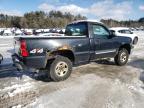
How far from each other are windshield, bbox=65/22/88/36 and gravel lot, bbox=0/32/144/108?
1398 mm

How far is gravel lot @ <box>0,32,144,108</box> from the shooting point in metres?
4.83

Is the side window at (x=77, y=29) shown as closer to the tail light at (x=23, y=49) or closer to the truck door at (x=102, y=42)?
the truck door at (x=102, y=42)

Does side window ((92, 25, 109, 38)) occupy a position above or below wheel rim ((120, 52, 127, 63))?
above

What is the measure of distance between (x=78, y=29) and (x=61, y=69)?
179 centimetres

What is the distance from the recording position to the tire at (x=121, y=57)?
8789 millimetres

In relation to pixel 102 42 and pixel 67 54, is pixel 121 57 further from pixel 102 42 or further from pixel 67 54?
pixel 67 54

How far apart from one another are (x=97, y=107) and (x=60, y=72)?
2304mm

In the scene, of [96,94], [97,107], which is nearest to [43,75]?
[96,94]

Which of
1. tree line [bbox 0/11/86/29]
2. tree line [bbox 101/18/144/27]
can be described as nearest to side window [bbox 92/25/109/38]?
tree line [bbox 0/11/86/29]

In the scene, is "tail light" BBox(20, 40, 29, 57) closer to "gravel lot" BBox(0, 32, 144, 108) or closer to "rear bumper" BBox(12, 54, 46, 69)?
"rear bumper" BBox(12, 54, 46, 69)

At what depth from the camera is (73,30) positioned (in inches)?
313

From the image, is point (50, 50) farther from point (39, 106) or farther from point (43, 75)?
point (39, 106)

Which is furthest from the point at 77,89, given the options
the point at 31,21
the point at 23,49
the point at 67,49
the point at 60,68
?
the point at 31,21

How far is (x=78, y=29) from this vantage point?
303 inches
